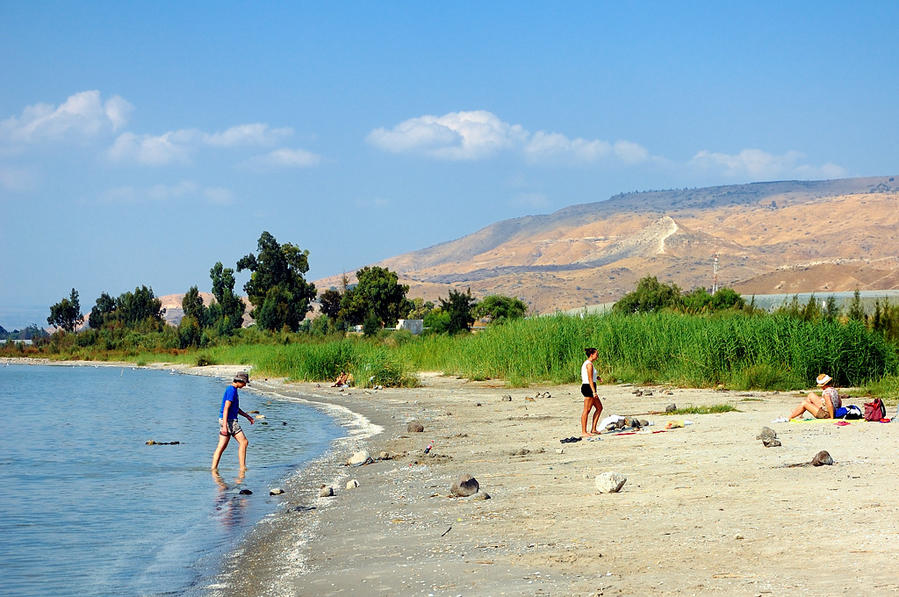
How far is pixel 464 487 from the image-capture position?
10547 millimetres

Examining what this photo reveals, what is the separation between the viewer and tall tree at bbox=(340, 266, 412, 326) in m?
102

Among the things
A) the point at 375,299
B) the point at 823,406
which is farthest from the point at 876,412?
the point at 375,299

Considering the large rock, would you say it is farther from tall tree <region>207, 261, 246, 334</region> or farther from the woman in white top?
tall tree <region>207, 261, 246, 334</region>

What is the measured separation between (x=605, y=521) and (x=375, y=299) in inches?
3702

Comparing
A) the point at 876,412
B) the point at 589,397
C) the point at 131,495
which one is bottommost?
the point at 131,495

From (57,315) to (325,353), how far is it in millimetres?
108765

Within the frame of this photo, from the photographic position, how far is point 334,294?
115 meters

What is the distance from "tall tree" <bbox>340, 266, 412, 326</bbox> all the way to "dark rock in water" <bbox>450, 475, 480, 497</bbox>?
294 ft

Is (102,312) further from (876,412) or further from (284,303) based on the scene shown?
(876,412)

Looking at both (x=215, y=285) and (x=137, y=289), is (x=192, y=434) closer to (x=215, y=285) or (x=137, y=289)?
(x=215, y=285)

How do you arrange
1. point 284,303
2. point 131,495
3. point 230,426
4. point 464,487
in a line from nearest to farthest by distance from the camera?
point 464,487, point 131,495, point 230,426, point 284,303

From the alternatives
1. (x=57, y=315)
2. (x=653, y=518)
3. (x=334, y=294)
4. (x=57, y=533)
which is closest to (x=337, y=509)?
(x=57, y=533)

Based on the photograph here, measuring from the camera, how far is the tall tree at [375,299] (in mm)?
101938

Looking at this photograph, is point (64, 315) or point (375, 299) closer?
point (375, 299)
